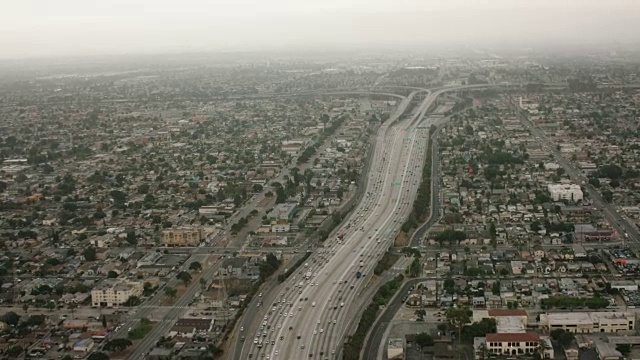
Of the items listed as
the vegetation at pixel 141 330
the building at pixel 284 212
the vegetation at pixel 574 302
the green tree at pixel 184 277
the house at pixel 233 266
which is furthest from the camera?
the building at pixel 284 212

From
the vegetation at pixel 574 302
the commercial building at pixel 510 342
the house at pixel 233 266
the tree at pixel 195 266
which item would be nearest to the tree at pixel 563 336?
the commercial building at pixel 510 342

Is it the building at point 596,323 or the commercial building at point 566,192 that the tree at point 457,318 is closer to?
the building at point 596,323

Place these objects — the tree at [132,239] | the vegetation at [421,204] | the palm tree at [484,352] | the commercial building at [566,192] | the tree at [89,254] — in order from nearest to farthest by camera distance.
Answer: the palm tree at [484,352], the tree at [89,254], the tree at [132,239], the vegetation at [421,204], the commercial building at [566,192]

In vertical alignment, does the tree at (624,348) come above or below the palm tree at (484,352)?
above

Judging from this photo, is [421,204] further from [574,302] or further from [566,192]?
[574,302]

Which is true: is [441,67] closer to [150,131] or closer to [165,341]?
[150,131]

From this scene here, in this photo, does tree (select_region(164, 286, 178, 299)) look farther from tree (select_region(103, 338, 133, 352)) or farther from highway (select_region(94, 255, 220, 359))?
tree (select_region(103, 338, 133, 352))
